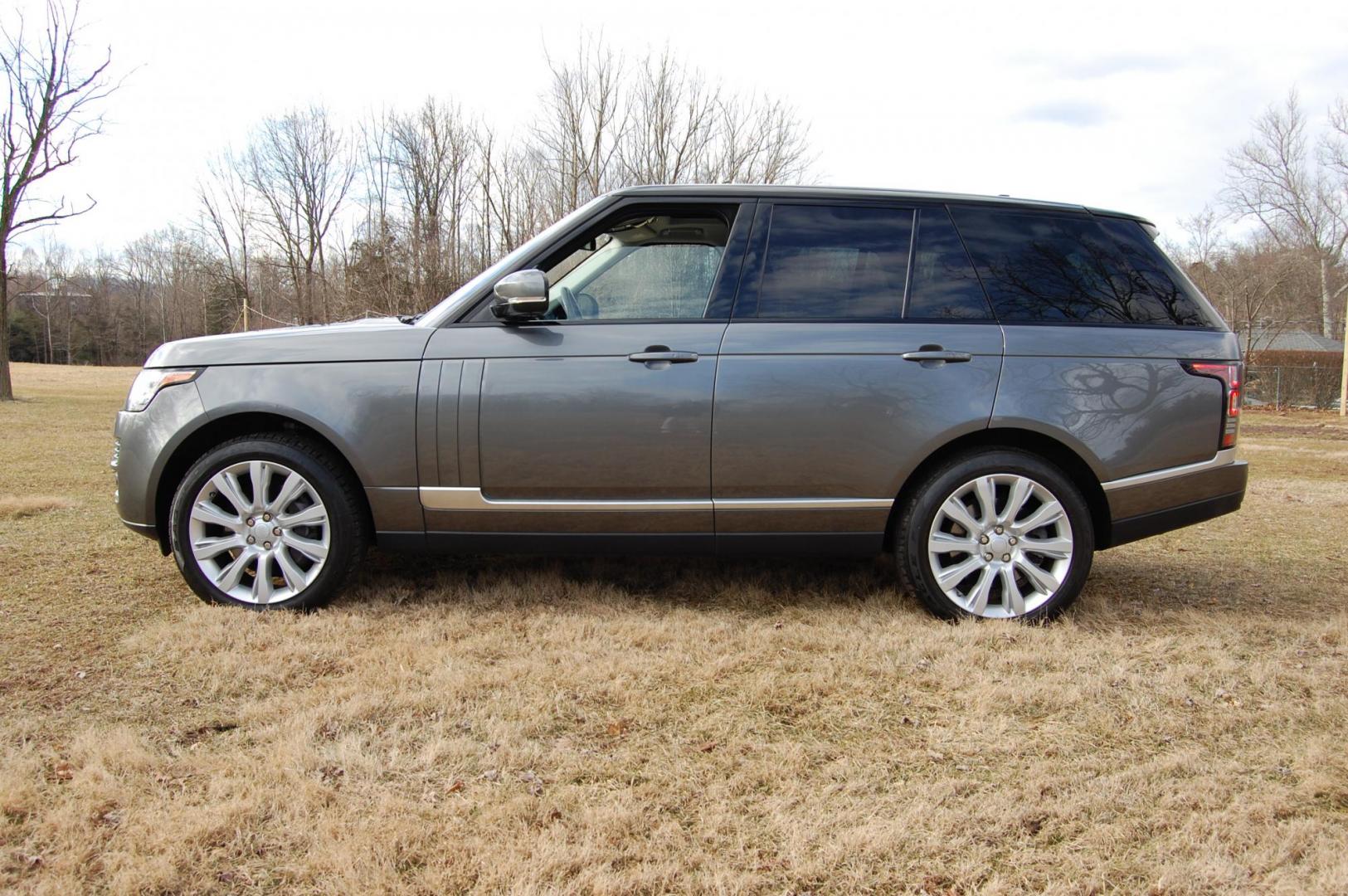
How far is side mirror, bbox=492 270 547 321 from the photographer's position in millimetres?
3453

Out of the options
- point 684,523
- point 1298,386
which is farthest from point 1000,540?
point 1298,386

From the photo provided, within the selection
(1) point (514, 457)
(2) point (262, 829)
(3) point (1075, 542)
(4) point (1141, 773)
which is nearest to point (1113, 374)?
(3) point (1075, 542)

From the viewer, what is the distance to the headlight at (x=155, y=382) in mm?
3680

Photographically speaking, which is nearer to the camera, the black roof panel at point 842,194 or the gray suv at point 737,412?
the gray suv at point 737,412

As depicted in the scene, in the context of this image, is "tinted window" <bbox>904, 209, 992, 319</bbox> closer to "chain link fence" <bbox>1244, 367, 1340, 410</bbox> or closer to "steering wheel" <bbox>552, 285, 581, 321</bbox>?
"steering wheel" <bbox>552, 285, 581, 321</bbox>

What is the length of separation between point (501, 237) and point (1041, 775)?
3033 cm

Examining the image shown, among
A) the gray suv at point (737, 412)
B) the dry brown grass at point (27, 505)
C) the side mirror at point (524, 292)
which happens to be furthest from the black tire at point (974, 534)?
the dry brown grass at point (27, 505)

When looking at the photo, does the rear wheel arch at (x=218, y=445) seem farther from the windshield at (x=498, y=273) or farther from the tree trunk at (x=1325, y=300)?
the tree trunk at (x=1325, y=300)

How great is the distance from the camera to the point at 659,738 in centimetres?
260

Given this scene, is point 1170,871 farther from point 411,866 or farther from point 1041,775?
point 411,866

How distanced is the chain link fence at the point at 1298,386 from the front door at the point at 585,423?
29231 mm

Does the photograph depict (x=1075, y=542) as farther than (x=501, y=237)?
No

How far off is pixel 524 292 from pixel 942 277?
5.92 feet

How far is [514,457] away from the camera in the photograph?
3561 millimetres
